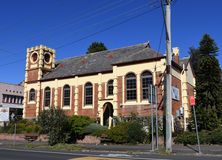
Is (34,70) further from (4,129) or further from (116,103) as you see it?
(116,103)

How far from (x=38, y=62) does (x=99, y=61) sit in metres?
9.74

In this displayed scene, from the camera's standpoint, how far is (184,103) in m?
37.2

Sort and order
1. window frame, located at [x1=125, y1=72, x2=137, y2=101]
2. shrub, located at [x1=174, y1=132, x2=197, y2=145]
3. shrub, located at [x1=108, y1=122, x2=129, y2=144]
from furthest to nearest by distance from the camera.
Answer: window frame, located at [x1=125, y1=72, x2=137, y2=101]
shrub, located at [x1=108, y1=122, x2=129, y2=144]
shrub, located at [x1=174, y1=132, x2=197, y2=145]

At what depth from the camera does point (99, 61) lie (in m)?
42.7

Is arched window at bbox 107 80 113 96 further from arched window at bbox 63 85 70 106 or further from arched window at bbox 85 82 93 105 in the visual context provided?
arched window at bbox 63 85 70 106

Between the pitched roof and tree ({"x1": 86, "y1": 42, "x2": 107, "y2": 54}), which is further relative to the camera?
tree ({"x1": 86, "y1": 42, "x2": 107, "y2": 54})

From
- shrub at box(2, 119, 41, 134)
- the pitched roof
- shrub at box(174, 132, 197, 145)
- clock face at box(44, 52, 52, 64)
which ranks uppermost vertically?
clock face at box(44, 52, 52, 64)

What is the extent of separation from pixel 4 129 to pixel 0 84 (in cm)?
2908

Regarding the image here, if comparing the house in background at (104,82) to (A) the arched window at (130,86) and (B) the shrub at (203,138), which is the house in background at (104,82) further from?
(B) the shrub at (203,138)

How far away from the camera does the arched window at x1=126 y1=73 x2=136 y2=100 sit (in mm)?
35438

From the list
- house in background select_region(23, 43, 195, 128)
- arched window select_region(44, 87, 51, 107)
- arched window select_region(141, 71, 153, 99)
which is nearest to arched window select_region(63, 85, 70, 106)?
house in background select_region(23, 43, 195, 128)

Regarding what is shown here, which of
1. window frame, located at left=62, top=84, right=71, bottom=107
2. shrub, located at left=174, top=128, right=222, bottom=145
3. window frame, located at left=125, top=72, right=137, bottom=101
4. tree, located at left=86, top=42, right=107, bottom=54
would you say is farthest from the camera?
tree, located at left=86, top=42, right=107, bottom=54

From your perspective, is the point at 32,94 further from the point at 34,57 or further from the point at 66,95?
the point at 66,95

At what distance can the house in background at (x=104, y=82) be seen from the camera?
34688 mm
